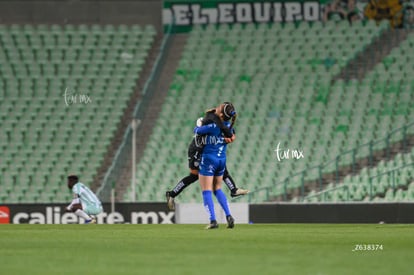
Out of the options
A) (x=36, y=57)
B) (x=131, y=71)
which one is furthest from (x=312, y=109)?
(x=36, y=57)

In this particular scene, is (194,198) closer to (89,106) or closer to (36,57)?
(89,106)

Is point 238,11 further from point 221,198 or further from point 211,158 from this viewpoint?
point 211,158

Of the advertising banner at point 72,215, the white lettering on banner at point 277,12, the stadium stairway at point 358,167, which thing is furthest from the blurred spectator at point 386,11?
the advertising banner at point 72,215

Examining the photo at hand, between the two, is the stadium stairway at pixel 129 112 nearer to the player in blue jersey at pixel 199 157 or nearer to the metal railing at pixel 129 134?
the metal railing at pixel 129 134

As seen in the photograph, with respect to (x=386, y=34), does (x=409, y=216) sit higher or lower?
lower

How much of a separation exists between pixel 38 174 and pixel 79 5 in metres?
9.20

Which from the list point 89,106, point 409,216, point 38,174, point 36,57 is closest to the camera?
point 409,216

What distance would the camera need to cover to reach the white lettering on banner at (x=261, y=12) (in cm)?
4100

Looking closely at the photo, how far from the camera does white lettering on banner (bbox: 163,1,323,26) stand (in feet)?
134

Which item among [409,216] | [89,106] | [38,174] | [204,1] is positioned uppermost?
[204,1]

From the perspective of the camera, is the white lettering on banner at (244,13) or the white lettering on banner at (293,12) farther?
the white lettering on banner at (244,13)

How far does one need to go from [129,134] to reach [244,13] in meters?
7.58

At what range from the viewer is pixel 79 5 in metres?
42.3

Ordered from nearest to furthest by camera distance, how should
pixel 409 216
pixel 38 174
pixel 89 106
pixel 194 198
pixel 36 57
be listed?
pixel 409 216 → pixel 194 198 → pixel 38 174 → pixel 89 106 → pixel 36 57
